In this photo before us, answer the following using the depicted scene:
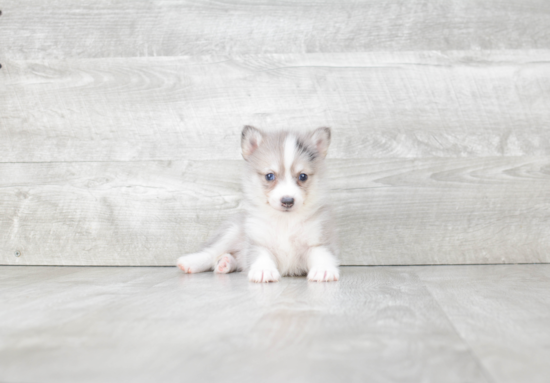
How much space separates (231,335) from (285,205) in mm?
917

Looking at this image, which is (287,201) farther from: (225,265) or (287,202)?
(225,265)

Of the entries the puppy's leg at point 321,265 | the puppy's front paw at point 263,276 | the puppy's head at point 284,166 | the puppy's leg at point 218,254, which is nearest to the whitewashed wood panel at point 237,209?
the puppy's leg at point 218,254

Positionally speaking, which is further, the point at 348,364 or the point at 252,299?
the point at 252,299

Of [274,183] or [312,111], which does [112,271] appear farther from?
[312,111]

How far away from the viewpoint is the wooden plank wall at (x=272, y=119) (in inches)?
99.1

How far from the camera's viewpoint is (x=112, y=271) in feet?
7.81

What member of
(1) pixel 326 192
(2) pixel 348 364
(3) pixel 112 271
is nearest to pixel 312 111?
(1) pixel 326 192

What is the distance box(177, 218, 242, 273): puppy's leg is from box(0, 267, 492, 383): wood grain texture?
44cm

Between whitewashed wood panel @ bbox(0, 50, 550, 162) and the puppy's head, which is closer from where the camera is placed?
the puppy's head

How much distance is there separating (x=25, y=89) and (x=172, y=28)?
2.67ft

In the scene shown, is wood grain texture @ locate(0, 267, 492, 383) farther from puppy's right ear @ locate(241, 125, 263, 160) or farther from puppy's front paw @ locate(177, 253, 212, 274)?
puppy's right ear @ locate(241, 125, 263, 160)

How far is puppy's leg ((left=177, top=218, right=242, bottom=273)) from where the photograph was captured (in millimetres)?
2287

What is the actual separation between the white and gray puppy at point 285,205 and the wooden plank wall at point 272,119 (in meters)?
0.35


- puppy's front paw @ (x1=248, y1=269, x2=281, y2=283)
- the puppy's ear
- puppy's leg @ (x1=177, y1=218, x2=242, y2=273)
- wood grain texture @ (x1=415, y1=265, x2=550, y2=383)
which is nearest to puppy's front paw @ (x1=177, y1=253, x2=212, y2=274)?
puppy's leg @ (x1=177, y1=218, x2=242, y2=273)
